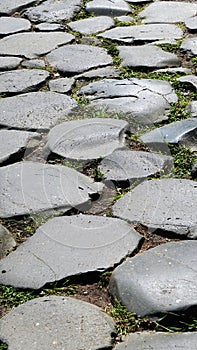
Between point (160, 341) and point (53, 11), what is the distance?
319 cm

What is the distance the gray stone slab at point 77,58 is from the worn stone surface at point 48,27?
34 cm

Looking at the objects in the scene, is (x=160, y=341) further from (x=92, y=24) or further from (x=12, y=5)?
(x=12, y=5)

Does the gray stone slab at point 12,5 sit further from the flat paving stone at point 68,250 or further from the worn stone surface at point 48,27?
the flat paving stone at point 68,250

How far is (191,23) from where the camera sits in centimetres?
425

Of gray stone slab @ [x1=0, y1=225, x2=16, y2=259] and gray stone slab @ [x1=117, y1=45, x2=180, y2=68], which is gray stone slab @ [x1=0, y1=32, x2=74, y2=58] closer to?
gray stone slab @ [x1=117, y1=45, x2=180, y2=68]

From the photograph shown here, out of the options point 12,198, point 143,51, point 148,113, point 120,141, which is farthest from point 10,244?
point 143,51

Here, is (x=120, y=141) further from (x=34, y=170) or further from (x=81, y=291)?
(x=81, y=291)

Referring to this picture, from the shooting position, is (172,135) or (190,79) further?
(190,79)

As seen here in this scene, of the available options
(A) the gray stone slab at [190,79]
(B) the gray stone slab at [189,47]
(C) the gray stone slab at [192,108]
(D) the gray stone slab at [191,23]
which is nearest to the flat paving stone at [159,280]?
(C) the gray stone slab at [192,108]

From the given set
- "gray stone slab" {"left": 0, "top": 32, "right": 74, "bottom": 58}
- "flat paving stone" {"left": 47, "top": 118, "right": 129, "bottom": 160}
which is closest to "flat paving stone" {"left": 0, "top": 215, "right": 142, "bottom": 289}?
"flat paving stone" {"left": 47, "top": 118, "right": 129, "bottom": 160}

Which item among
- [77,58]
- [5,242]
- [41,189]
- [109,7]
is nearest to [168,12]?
[109,7]

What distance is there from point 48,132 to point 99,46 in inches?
44.9

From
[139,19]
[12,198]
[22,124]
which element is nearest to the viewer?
[12,198]

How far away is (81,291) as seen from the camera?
204cm
